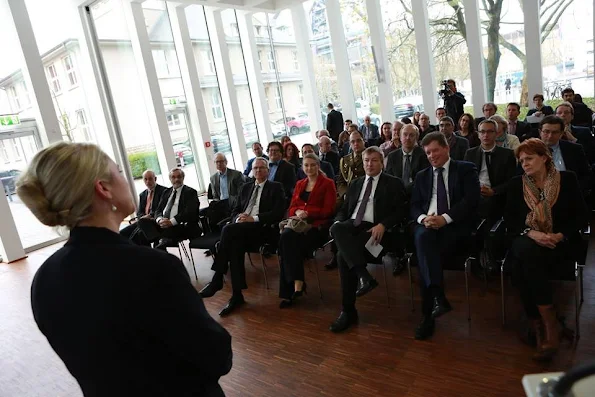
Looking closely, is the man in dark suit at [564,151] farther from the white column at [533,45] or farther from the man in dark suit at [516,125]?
the white column at [533,45]

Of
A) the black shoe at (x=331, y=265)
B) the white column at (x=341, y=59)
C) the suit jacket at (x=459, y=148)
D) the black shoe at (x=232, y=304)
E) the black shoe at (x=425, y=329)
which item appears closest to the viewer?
the black shoe at (x=425, y=329)

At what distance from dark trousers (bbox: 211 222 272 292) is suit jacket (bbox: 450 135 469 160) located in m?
2.28

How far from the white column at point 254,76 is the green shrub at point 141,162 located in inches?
128

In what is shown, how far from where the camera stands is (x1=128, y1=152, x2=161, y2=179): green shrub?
8.58m

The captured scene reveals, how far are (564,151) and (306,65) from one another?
8.97 m

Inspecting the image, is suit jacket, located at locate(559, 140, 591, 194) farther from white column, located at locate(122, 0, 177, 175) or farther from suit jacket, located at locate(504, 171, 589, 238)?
white column, located at locate(122, 0, 177, 175)

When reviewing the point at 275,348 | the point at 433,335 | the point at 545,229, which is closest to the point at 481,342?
the point at 433,335

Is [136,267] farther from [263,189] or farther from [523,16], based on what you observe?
[523,16]

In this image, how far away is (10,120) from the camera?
7.10 meters

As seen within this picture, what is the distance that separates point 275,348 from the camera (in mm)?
2930

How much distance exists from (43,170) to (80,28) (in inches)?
340

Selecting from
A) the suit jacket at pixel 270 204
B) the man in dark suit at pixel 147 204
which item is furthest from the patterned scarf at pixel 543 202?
the man in dark suit at pixel 147 204

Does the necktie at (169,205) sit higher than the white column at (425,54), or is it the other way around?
the white column at (425,54)

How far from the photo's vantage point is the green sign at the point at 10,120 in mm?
7016
